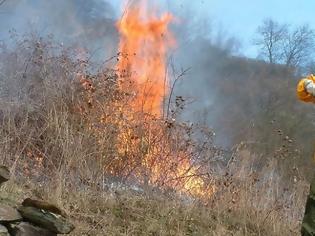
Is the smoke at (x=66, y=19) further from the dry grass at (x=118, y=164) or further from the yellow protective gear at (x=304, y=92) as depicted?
the yellow protective gear at (x=304, y=92)

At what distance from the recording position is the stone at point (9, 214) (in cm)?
410

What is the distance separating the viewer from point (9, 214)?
417 centimetres

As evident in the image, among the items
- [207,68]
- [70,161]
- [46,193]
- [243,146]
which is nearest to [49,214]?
[46,193]

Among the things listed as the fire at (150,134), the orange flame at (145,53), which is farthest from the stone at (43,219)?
the orange flame at (145,53)

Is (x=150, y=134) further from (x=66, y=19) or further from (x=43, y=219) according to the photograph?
(x=66, y=19)

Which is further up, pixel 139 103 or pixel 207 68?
pixel 207 68

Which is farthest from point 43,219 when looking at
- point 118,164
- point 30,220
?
point 118,164

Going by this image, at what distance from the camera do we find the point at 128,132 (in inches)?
297

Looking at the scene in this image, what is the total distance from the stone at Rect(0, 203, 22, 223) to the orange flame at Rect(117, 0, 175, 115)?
3.88 m

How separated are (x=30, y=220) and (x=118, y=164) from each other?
10.1ft

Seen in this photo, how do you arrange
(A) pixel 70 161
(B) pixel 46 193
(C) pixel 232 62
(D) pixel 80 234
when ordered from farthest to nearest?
(C) pixel 232 62
(A) pixel 70 161
(B) pixel 46 193
(D) pixel 80 234

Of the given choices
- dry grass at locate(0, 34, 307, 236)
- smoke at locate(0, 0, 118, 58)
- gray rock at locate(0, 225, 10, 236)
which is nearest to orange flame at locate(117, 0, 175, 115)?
dry grass at locate(0, 34, 307, 236)

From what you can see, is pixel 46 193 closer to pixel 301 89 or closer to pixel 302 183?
pixel 301 89

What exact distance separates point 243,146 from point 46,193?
3.70 m
